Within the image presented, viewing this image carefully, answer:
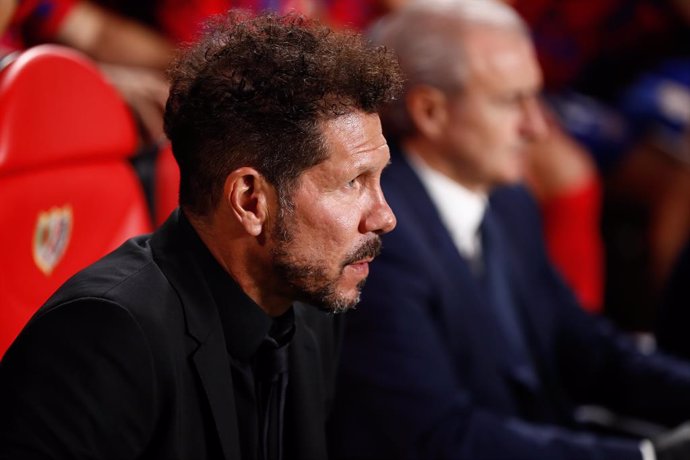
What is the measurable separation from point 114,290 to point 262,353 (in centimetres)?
14

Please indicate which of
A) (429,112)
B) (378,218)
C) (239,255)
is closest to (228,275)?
(239,255)

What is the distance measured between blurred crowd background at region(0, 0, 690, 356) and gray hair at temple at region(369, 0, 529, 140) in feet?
0.95

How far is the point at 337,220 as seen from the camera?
737 millimetres

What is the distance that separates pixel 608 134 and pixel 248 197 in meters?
1.55

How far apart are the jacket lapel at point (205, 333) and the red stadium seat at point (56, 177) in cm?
16

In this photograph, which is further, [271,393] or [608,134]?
[608,134]

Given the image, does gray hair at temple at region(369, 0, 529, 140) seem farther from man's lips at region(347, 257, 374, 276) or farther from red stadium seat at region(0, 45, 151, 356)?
man's lips at region(347, 257, 374, 276)

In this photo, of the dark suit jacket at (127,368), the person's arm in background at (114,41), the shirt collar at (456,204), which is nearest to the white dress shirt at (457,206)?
the shirt collar at (456,204)

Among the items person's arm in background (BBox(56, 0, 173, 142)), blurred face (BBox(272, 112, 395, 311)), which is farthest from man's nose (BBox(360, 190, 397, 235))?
person's arm in background (BBox(56, 0, 173, 142))

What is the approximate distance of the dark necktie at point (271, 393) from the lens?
0.76 metres

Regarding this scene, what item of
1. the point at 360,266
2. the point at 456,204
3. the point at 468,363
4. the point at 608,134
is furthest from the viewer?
the point at 608,134

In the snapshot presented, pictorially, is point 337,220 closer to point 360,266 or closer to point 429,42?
point 360,266

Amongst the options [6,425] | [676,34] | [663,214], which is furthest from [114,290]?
[676,34]

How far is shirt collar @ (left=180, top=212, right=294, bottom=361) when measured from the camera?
0.75 meters
